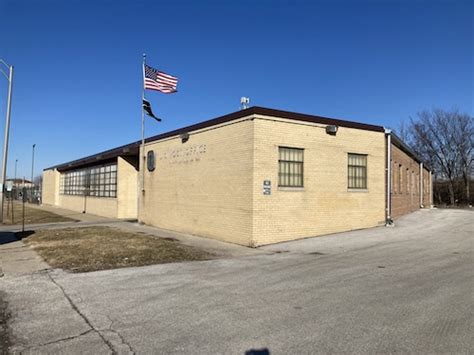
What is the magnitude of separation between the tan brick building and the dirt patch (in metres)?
8.72

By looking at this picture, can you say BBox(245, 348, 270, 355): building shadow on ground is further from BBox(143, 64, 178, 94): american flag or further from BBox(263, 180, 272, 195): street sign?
BBox(143, 64, 178, 94): american flag

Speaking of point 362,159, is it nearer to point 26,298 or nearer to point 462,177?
point 26,298

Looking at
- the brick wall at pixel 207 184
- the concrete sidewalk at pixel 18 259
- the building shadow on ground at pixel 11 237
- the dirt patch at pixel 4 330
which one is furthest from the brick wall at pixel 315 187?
the building shadow on ground at pixel 11 237

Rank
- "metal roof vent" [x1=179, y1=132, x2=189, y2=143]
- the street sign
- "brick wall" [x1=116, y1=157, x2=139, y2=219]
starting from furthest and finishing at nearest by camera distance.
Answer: "brick wall" [x1=116, y1=157, x2=139, y2=219]
"metal roof vent" [x1=179, y1=132, x2=189, y2=143]
the street sign

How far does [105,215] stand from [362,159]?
19.8m

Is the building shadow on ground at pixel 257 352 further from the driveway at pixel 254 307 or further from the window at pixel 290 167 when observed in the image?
the window at pixel 290 167

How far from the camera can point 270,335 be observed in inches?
209

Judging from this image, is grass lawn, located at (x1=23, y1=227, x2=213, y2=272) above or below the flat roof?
below

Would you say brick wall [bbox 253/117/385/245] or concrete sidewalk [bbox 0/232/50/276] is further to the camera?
brick wall [bbox 253/117/385/245]

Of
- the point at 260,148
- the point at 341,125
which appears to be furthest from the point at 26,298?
the point at 341,125

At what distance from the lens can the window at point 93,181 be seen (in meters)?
30.3

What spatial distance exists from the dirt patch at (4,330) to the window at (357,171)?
13.6 m

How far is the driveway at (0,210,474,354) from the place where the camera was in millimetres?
5062

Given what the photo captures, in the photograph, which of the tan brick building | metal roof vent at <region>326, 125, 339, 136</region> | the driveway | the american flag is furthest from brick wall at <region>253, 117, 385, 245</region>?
the american flag
